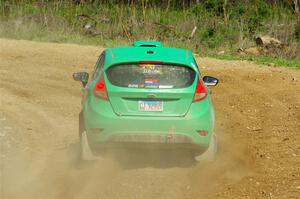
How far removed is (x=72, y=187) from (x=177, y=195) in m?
1.31

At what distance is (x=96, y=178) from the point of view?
943cm

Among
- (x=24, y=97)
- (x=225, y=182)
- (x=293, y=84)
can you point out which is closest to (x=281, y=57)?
(x=293, y=84)

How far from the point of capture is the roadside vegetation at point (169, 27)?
24688 mm

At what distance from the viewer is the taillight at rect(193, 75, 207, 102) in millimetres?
9664

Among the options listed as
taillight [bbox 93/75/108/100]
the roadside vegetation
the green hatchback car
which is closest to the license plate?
the green hatchback car

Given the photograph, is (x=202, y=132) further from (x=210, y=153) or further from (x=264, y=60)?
(x=264, y=60)

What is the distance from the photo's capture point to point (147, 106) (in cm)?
949

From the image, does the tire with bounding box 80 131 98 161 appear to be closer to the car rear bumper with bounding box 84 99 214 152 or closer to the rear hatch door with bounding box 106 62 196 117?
the car rear bumper with bounding box 84 99 214 152

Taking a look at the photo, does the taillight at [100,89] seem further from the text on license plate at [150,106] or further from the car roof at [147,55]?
the text on license plate at [150,106]

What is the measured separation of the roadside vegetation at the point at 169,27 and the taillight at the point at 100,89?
12415 millimetres

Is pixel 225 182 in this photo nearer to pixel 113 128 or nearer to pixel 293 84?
pixel 113 128

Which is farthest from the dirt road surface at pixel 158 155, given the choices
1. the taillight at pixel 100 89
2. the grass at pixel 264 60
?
the taillight at pixel 100 89

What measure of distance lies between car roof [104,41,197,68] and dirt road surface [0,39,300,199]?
1441 mm

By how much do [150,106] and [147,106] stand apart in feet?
0.13
